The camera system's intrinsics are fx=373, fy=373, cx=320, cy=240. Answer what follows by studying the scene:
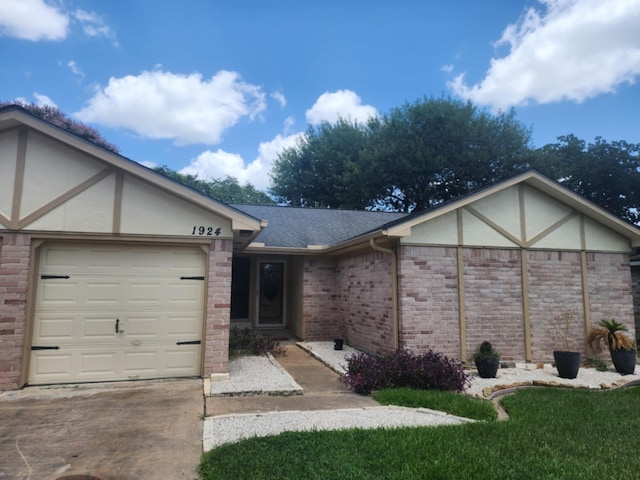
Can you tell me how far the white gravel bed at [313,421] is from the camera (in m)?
4.02

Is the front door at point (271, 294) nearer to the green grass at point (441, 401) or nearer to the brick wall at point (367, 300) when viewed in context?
the brick wall at point (367, 300)

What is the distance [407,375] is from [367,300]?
303 cm

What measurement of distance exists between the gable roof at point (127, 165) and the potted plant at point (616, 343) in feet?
24.4

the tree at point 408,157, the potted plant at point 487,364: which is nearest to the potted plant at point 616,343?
the potted plant at point 487,364

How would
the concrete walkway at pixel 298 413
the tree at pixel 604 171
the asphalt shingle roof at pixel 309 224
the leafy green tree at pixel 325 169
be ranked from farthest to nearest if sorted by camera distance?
the leafy green tree at pixel 325 169 < the tree at pixel 604 171 < the asphalt shingle roof at pixel 309 224 < the concrete walkway at pixel 298 413

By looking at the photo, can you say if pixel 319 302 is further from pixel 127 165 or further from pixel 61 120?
pixel 61 120

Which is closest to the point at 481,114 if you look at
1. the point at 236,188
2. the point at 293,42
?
the point at 293,42

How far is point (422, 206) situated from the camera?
25.5 m

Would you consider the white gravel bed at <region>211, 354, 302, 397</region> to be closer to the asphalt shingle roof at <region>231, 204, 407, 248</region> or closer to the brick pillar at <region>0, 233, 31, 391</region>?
the brick pillar at <region>0, 233, 31, 391</region>

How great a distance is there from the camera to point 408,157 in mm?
23391

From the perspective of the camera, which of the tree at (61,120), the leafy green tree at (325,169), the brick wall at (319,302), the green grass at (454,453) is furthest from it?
the leafy green tree at (325,169)

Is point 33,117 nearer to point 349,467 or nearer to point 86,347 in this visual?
point 86,347

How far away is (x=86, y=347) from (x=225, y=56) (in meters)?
11.4

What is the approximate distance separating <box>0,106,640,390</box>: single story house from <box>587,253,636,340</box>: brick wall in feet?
0.10
